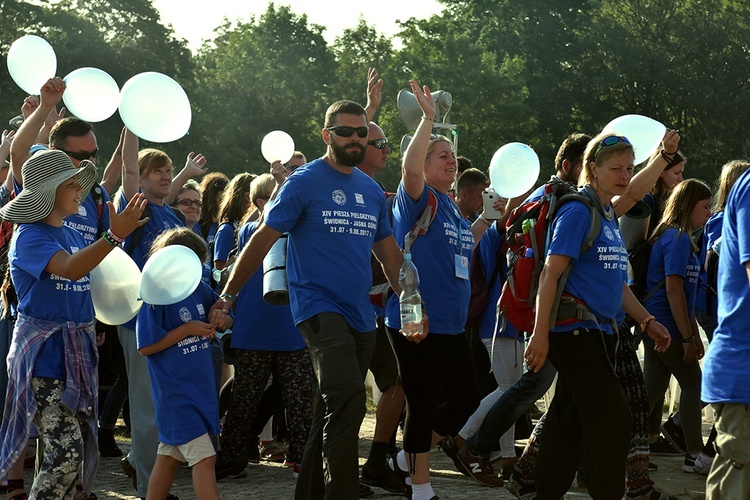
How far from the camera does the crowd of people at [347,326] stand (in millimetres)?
5301

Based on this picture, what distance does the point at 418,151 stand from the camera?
6047mm

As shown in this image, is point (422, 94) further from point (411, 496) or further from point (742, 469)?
point (742, 469)

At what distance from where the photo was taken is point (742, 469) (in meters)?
4.10

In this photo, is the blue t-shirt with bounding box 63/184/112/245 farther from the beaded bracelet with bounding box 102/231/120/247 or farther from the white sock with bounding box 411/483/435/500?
the white sock with bounding box 411/483/435/500

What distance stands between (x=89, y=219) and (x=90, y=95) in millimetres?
1052

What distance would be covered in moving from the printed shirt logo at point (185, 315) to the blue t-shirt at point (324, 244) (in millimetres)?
555

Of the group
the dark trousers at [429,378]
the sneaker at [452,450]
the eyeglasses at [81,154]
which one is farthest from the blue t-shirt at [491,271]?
the eyeglasses at [81,154]

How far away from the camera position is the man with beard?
5.47m

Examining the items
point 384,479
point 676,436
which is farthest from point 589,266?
point 676,436

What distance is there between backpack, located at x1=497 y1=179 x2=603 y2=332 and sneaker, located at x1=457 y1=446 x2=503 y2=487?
1.57 meters

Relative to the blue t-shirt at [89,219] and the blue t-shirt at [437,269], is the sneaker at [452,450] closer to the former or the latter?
the blue t-shirt at [437,269]

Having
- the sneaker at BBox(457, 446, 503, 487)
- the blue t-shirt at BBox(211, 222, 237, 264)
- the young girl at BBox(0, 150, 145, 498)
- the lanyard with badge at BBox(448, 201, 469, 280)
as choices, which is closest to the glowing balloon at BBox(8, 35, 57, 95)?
the blue t-shirt at BBox(211, 222, 237, 264)

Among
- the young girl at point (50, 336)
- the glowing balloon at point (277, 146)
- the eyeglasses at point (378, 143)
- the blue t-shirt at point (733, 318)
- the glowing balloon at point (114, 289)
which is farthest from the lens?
the glowing balloon at point (277, 146)

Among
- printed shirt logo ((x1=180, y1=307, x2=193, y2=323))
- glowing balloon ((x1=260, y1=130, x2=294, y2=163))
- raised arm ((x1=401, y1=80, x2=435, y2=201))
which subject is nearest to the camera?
printed shirt logo ((x1=180, y1=307, x2=193, y2=323))
